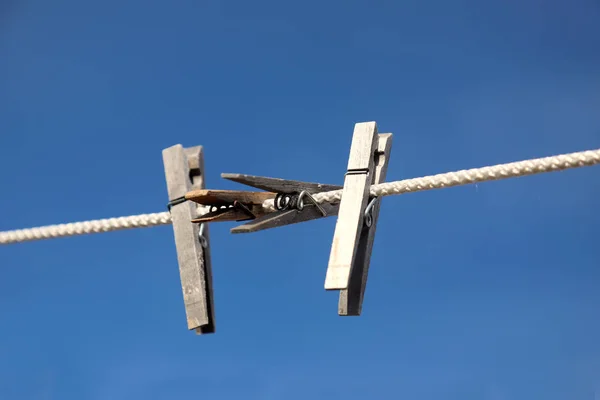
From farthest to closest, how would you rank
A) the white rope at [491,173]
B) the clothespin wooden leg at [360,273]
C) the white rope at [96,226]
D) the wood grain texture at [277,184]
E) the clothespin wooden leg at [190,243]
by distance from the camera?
the white rope at [96,226] < the clothespin wooden leg at [190,243] < the clothespin wooden leg at [360,273] < the wood grain texture at [277,184] < the white rope at [491,173]

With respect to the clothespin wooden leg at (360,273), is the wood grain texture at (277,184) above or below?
above

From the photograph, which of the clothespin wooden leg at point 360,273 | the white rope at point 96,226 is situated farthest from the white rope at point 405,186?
the clothespin wooden leg at point 360,273

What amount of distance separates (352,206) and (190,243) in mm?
967

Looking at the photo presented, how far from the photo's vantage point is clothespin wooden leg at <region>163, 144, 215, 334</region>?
4625 millimetres

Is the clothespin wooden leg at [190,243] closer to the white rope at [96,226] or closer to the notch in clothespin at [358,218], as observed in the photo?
the white rope at [96,226]

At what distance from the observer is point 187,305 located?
4.65 m

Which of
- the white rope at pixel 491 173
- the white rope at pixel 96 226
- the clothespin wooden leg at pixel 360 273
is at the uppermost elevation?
the white rope at pixel 96 226

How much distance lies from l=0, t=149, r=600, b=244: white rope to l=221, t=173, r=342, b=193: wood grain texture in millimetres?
64

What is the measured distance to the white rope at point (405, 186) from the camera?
3947mm

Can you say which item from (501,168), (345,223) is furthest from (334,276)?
(501,168)

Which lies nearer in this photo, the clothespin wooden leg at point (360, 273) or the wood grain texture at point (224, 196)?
the wood grain texture at point (224, 196)

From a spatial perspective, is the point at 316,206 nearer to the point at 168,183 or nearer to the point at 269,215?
the point at 269,215

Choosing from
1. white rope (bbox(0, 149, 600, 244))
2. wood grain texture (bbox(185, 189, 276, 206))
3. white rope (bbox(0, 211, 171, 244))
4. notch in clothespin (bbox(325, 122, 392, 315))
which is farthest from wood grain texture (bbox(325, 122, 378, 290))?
white rope (bbox(0, 211, 171, 244))

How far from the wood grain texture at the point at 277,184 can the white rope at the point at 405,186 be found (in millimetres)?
64
